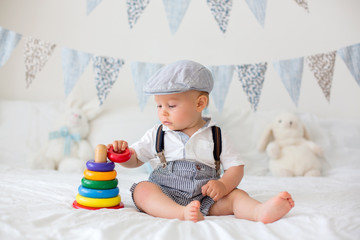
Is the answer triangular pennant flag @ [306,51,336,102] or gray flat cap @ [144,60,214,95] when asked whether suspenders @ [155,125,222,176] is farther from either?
triangular pennant flag @ [306,51,336,102]

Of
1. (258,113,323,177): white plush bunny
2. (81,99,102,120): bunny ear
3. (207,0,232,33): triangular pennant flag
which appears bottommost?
(258,113,323,177): white plush bunny

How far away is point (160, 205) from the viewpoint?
1112 millimetres

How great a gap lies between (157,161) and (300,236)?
67 centimetres

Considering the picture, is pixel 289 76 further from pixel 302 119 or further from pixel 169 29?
pixel 169 29

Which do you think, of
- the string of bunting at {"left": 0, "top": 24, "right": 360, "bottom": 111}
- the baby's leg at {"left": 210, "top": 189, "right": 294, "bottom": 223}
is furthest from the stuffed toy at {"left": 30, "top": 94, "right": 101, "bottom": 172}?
the baby's leg at {"left": 210, "top": 189, "right": 294, "bottom": 223}

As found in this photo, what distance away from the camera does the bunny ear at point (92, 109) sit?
2352 mm

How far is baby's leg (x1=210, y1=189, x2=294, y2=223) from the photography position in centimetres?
100

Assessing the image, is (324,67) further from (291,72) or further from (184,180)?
(184,180)

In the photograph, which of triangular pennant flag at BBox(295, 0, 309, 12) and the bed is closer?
the bed

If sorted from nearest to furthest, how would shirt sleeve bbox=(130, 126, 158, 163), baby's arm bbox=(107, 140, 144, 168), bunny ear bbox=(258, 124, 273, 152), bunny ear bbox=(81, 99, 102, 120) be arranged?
baby's arm bbox=(107, 140, 144, 168)
shirt sleeve bbox=(130, 126, 158, 163)
bunny ear bbox=(258, 124, 273, 152)
bunny ear bbox=(81, 99, 102, 120)

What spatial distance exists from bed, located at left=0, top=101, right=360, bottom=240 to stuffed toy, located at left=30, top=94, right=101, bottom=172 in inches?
2.8

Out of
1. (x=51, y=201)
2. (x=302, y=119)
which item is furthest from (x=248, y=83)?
(x=51, y=201)

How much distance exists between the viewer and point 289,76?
7.70 ft

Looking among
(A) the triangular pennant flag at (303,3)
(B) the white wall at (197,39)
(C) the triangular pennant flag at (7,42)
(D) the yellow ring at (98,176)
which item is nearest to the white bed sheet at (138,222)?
(D) the yellow ring at (98,176)
